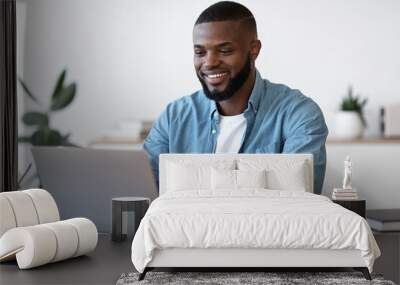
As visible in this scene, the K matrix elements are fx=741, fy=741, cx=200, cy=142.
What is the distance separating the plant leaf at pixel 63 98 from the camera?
274 inches

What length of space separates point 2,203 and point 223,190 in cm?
135

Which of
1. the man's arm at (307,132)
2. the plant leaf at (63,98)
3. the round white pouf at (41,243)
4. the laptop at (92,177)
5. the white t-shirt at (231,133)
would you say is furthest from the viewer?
the plant leaf at (63,98)

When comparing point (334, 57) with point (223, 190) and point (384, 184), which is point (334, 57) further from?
point (223, 190)

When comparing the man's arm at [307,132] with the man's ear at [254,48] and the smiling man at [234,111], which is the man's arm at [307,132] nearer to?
the smiling man at [234,111]

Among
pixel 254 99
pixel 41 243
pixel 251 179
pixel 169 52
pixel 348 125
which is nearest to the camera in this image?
pixel 41 243

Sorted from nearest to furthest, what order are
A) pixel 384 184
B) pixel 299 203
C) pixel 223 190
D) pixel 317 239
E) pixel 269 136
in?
pixel 317 239 < pixel 299 203 < pixel 223 190 < pixel 269 136 < pixel 384 184

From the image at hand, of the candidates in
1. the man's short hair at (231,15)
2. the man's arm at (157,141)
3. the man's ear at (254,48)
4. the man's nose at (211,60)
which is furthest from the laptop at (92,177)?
the man's short hair at (231,15)

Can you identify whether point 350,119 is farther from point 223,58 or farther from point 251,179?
point 251,179

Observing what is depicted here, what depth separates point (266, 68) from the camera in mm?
6801

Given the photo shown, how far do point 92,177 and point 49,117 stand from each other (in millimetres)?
2165

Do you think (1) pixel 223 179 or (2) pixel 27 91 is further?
(2) pixel 27 91

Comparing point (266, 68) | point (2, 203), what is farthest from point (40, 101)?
point (2, 203)

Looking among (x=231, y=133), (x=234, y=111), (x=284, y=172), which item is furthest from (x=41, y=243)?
(x=234, y=111)

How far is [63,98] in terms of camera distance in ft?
22.8
